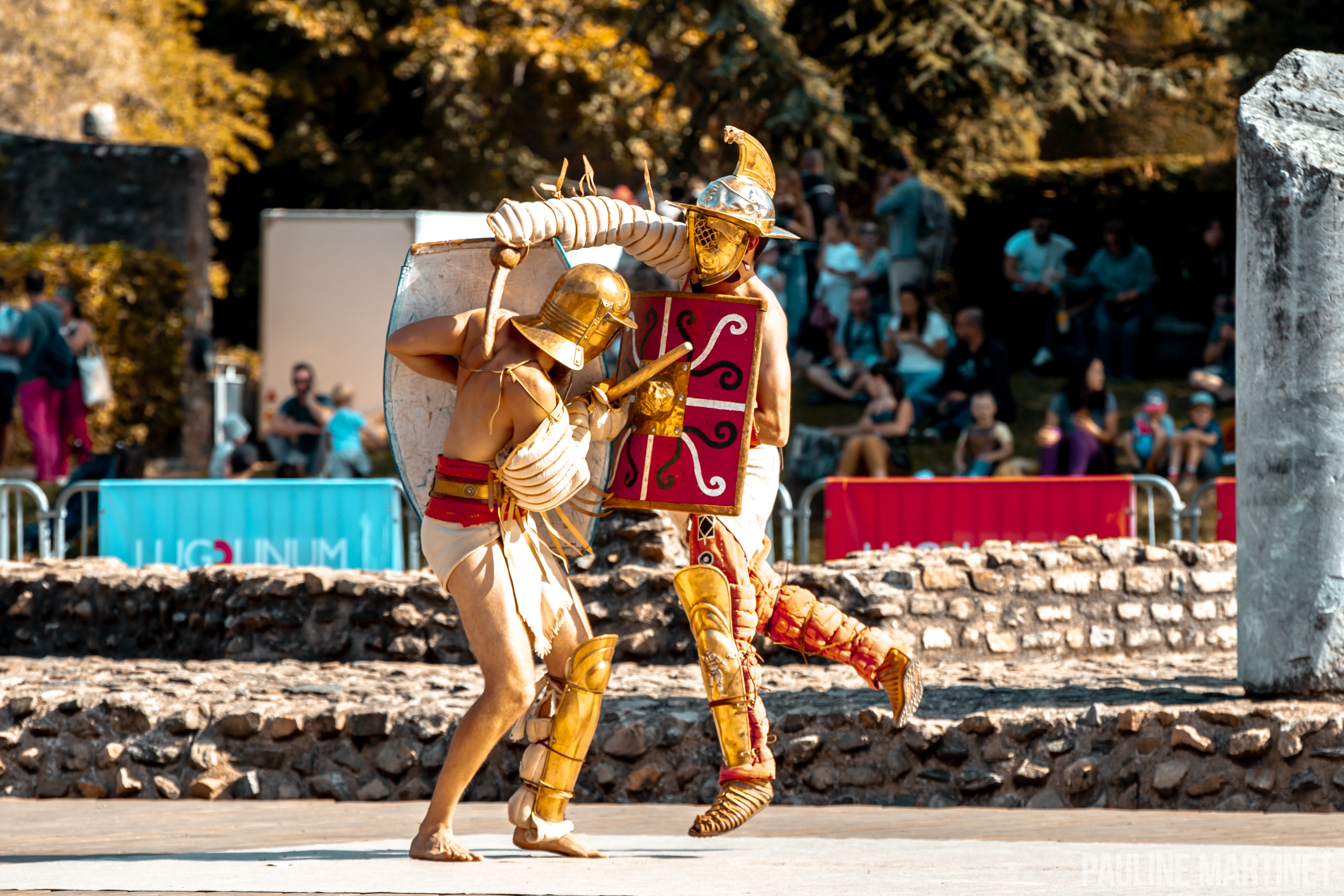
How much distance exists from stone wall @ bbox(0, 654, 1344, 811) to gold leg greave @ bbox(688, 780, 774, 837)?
124 cm

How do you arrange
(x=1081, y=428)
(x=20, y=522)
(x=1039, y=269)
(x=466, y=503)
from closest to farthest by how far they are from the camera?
(x=466, y=503)
(x=20, y=522)
(x=1081, y=428)
(x=1039, y=269)

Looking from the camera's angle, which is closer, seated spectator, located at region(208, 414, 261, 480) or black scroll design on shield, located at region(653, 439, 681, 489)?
black scroll design on shield, located at region(653, 439, 681, 489)

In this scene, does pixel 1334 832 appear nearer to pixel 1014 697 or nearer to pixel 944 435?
pixel 1014 697

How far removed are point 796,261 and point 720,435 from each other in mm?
10952

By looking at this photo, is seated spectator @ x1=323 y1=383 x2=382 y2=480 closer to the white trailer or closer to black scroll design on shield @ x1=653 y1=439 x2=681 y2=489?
the white trailer

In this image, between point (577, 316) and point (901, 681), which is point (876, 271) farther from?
point (577, 316)

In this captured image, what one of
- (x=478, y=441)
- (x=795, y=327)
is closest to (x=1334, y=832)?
(x=478, y=441)

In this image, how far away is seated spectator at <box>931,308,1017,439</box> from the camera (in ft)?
45.5

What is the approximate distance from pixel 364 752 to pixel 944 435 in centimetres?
Result: 817

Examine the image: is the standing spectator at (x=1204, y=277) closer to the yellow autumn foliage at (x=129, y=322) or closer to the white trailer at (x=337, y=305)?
the white trailer at (x=337, y=305)

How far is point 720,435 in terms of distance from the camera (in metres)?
5.43

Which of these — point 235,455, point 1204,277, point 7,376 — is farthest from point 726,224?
point 1204,277

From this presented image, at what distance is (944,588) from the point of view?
884 centimetres

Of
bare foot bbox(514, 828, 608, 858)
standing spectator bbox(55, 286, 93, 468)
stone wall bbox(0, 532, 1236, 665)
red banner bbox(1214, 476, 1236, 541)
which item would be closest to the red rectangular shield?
bare foot bbox(514, 828, 608, 858)
